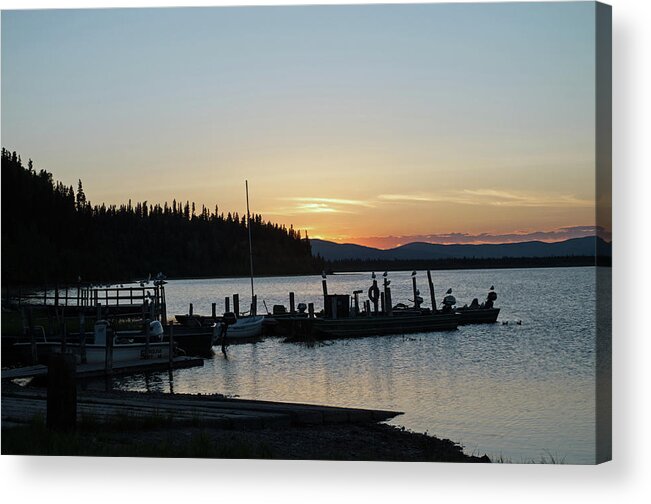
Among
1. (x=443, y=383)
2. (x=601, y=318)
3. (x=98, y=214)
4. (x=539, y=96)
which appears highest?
(x=539, y=96)

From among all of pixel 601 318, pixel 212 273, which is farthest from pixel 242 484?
pixel 212 273

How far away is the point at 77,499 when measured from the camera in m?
8.59

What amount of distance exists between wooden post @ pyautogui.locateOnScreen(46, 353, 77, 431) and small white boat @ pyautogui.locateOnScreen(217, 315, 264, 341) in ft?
77.2

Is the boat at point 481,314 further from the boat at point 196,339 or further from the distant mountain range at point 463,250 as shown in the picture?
the distant mountain range at point 463,250

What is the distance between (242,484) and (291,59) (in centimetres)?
449

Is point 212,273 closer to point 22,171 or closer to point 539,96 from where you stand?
point 22,171

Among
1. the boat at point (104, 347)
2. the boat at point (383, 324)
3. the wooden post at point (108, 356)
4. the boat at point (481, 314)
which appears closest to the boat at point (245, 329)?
the boat at point (383, 324)

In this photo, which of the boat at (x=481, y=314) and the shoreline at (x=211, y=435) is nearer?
the shoreline at (x=211, y=435)

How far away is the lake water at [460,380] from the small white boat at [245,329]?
40.2 inches

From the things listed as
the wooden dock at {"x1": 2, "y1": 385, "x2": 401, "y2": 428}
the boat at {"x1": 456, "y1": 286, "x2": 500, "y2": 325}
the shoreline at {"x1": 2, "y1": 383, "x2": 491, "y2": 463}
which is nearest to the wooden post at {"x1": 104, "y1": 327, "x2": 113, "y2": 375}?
the wooden dock at {"x1": 2, "y1": 385, "x2": 401, "y2": 428}

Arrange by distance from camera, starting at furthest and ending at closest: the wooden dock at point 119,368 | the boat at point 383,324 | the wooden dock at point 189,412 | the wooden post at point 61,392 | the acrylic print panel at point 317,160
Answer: the boat at point 383,324 < the wooden dock at point 119,368 < the wooden dock at point 189,412 < the acrylic print panel at point 317,160 < the wooden post at point 61,392

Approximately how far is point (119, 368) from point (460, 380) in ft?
24.1

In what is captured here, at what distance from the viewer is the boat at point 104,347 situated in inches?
784

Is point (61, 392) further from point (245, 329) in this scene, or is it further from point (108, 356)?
point (245, 329)
